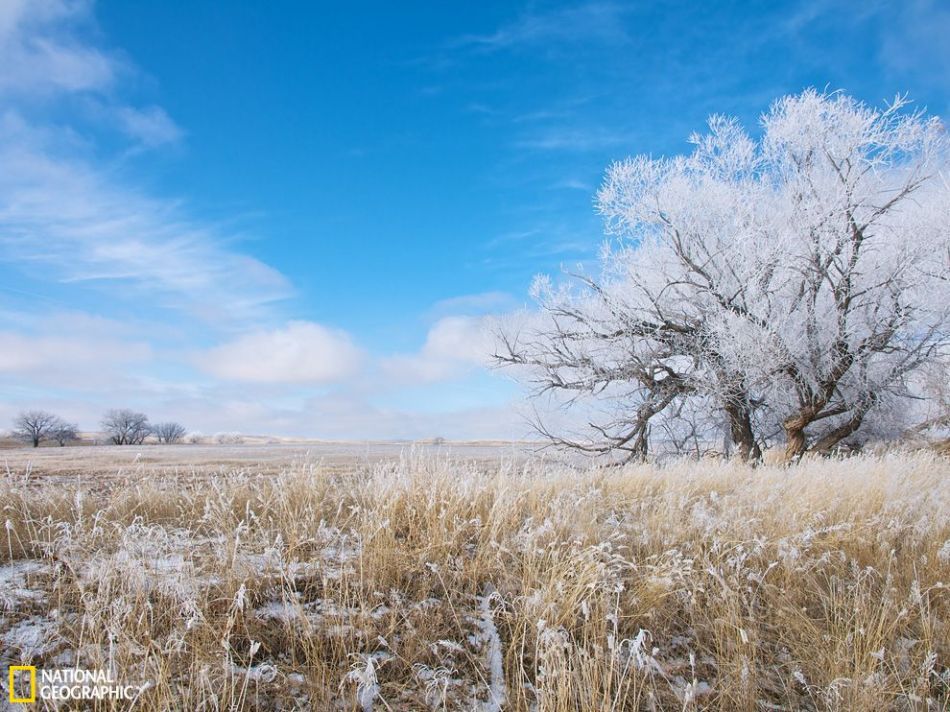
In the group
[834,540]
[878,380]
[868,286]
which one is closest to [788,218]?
[868,286]

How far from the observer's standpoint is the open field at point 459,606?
304 centimetres

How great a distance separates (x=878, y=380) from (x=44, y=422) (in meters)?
53.1

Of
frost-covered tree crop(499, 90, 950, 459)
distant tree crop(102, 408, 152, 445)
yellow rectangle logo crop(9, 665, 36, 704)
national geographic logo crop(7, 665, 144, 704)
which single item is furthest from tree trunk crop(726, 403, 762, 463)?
distant tree crop(102, 408, 152, 445)

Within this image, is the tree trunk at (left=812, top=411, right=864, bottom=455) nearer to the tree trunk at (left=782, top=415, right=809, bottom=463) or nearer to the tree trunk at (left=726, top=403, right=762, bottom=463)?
the tree trunk at (left=782, top=415, right=809, bottom=463)

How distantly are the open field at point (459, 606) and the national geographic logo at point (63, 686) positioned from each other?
10 cm

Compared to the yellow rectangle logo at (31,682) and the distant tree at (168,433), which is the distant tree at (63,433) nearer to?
the distant tree at (168,433)

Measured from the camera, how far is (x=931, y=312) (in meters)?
13.3

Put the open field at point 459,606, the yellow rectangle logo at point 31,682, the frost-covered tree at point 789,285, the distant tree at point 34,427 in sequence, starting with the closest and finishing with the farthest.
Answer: the yellow rectangle logo at point 31,682, the open field at point 459,606, the frost-covered tree at point 789,285, the distant tree at point 34,427

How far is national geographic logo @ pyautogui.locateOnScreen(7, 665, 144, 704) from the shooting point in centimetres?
272

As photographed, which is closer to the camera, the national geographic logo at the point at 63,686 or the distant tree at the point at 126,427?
the national geographic logo at the point at 63,686

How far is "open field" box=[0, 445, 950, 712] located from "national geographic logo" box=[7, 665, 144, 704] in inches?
3.9

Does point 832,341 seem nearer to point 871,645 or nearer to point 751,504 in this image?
point 751,504

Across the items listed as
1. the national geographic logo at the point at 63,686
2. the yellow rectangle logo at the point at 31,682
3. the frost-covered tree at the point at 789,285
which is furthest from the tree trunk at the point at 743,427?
the yellow rectangle logo at the point at 31,682

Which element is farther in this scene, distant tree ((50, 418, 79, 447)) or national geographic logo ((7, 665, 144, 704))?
distant tree ((50, 418, 79, 447))
